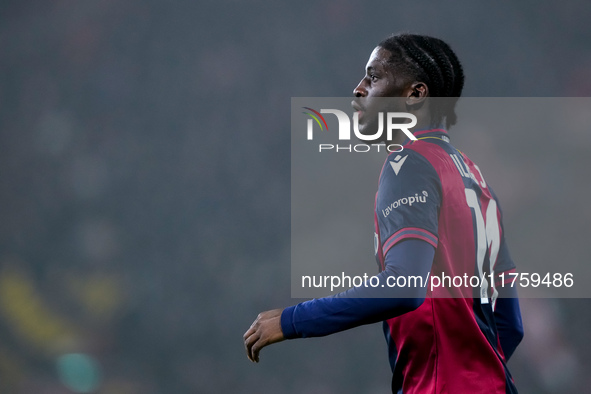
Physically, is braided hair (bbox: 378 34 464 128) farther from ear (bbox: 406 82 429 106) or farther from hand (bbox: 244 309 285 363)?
hand (bbox: 244 309 285 363)

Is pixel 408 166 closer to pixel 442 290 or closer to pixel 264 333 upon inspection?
pixel 442 290

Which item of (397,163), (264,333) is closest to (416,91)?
(397,163)

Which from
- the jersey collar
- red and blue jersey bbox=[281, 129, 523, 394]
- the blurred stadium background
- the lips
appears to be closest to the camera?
red and blue jersey bbox=[281, 129, 523, 394]

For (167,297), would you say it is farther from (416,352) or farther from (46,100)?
(416,352)

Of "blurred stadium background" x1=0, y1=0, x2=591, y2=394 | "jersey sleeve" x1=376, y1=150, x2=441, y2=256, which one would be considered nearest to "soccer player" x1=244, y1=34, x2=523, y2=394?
"jersey sleeve" x1=376, y1=150, x2=441, y2=256

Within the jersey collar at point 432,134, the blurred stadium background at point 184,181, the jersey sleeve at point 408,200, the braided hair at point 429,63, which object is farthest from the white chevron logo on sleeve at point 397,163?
the blurred stadium background at point 184,181

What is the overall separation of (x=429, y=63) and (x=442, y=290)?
1.53 feet

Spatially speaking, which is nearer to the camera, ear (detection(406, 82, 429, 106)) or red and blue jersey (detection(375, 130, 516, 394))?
red and blue jersey (detection(375, 130, 516, 394))

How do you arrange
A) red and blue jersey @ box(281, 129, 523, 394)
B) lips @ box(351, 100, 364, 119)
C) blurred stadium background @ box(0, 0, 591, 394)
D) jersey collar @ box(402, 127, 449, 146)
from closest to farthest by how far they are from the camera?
red and blue jersey @ box(281, 129, 523, 394) → jersey collar @ box(402, 127, 449, 146) → lips @ box(351, 100, 364, 119) → blurred stadium background @ box(0, 0, 591, 394)

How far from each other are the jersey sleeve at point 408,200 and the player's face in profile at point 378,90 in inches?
8.4

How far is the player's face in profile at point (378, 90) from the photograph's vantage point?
127 centimetres

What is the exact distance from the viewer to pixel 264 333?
1027mm

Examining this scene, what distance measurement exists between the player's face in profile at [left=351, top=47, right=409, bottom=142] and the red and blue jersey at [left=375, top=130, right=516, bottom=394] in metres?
0.16

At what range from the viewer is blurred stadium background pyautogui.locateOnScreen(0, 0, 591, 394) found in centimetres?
349
